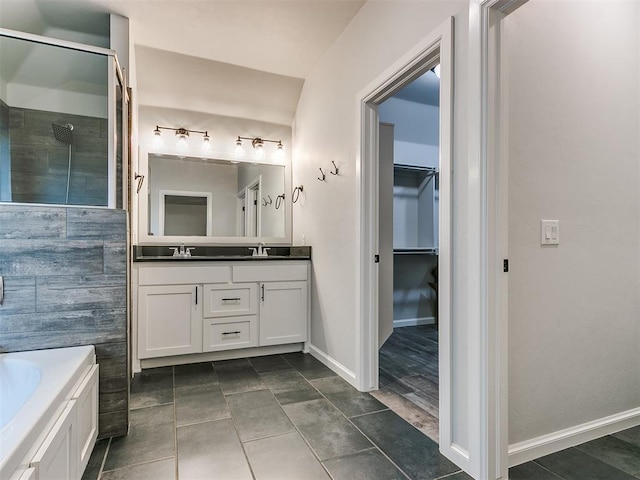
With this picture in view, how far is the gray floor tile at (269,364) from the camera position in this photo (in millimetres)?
2793

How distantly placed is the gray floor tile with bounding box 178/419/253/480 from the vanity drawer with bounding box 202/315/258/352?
1083mm

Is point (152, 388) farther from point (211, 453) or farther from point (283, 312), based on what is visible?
point (283, 312)

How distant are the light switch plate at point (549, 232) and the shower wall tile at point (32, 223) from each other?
2.28m

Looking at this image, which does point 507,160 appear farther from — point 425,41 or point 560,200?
point 425,41

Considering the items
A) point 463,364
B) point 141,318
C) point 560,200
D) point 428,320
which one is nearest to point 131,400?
point 141,318

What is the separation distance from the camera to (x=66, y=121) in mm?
2111

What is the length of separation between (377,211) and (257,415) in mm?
1468

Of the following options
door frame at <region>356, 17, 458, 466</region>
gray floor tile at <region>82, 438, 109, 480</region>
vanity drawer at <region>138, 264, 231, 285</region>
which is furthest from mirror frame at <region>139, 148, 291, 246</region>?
gray floor tile at <region>82, 438, 109, 480</region>

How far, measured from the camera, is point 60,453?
113 centimetres

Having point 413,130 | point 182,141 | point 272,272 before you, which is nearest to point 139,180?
point 182,141

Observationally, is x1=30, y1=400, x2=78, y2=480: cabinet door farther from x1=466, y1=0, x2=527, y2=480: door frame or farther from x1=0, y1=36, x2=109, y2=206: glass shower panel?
x1=466, y1=0, x2=527, y2=480: door frame

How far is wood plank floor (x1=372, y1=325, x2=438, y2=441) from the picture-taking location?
2021 mm

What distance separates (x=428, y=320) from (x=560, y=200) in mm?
2920

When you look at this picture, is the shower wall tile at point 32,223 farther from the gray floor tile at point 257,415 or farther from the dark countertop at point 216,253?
the gray floor tile at point 257,415
